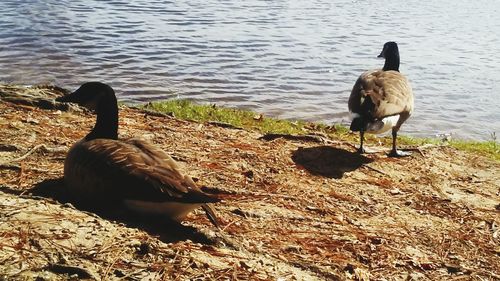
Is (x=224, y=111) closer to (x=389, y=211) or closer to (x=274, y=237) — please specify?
(x=389, y=211)

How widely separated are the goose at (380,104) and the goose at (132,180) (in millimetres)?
3447

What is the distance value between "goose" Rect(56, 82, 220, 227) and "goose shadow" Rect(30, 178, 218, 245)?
0.05 m

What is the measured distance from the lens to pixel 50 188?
15.3 ft

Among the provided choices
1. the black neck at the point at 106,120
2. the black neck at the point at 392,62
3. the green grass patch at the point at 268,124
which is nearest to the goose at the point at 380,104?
the green grass patch at the point at 268,124

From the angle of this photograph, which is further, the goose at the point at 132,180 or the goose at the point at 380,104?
the goose at the point at 380,104

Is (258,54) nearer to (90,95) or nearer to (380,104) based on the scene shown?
(380,104)

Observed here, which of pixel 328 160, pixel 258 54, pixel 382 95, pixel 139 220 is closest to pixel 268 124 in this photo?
pixel 382 95

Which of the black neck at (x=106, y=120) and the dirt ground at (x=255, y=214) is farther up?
the black neck at (x=106, y=120)

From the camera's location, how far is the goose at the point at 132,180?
158 inches

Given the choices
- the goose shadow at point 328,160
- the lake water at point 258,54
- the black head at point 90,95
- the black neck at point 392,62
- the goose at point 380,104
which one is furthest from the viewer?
the lake water at point 258,54

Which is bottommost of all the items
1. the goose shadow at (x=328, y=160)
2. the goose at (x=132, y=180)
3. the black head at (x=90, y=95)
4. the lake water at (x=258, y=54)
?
the lake water at (x=258, y=54)

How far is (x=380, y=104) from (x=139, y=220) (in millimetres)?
4396

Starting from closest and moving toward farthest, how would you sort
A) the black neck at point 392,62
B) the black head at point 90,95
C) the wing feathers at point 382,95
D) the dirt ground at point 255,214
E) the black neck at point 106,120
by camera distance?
the dirt ground at point 255,214 → the black neck at point 106,120 → the black head at point 90,95 → the wing feathers at point 382,95 → the black neck at point 392,62

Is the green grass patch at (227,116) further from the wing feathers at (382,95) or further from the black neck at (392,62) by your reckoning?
Result: the black neck at (392,62)
